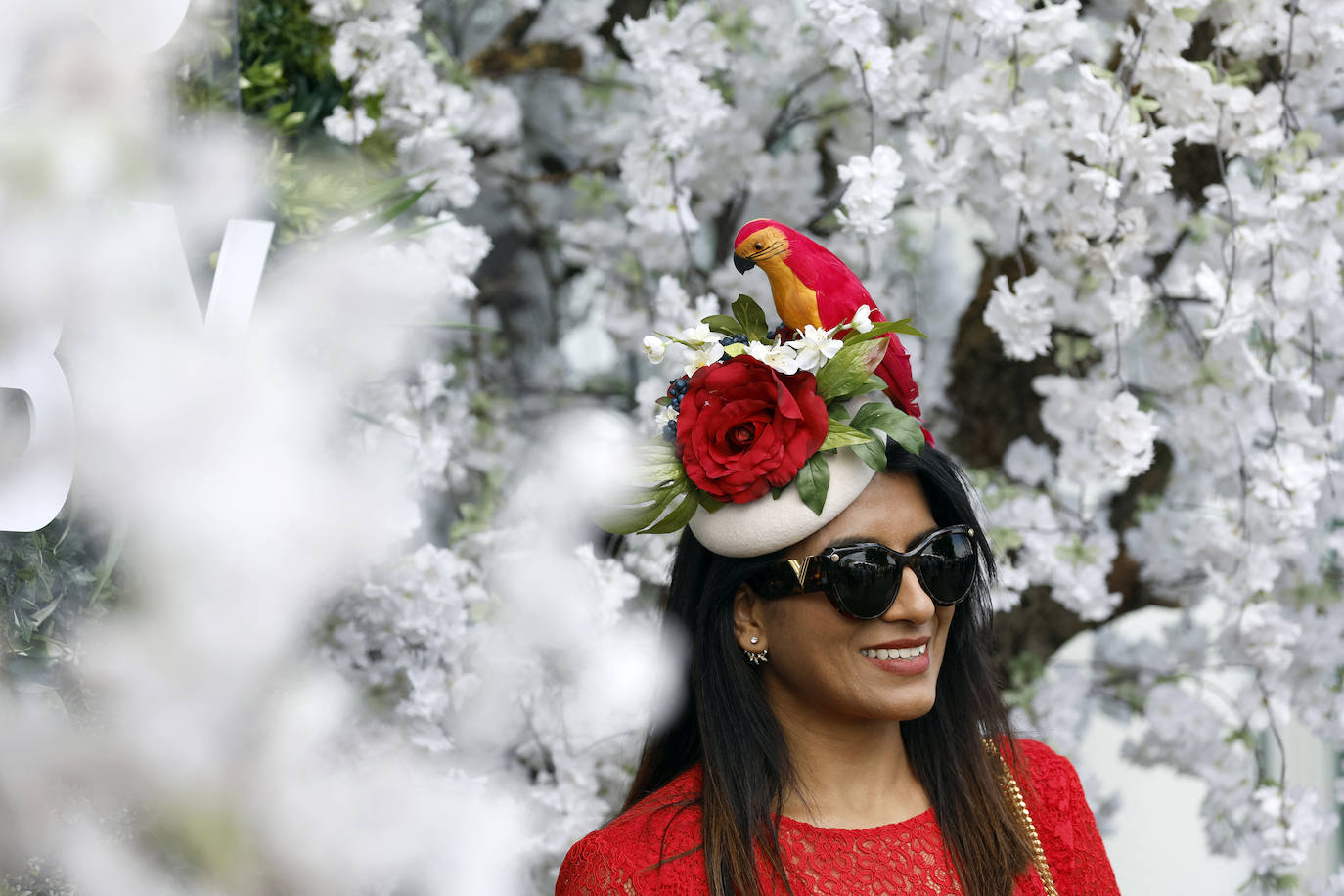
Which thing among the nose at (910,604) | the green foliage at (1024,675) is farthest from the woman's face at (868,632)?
the green foliage at (1024,675)

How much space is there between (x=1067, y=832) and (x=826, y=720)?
316 mm

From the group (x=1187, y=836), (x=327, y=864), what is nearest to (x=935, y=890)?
(x=327, y=864)

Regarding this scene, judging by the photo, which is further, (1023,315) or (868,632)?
(1023,315)

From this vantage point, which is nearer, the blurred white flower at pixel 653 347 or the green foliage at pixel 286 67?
the blurred white flower at pixel 653 347

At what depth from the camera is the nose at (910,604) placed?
120 centimetres

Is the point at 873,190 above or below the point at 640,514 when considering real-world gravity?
above

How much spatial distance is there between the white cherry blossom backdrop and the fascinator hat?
0.15 metres

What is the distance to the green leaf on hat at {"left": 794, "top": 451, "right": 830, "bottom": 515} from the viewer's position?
46.6 inches

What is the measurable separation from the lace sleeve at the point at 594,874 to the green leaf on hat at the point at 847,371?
1.68 ft

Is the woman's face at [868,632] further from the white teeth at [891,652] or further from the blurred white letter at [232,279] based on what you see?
the blurred white letter at [232,279]

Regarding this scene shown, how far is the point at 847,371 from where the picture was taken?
3.98ft

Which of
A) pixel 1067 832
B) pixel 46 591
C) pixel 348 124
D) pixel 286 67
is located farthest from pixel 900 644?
pixel 286 67

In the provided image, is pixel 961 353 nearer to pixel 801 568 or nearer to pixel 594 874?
pixel 801 568

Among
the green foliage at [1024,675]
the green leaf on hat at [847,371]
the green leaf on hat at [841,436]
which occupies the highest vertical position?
the green leaf on hat at [847,371]
